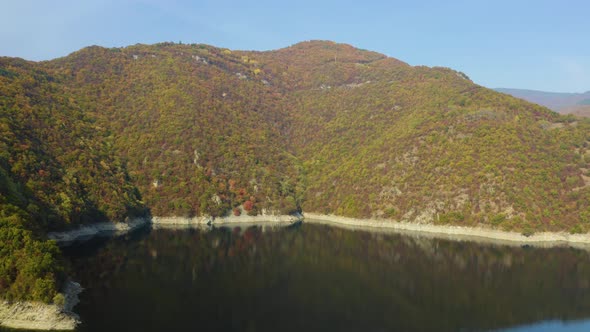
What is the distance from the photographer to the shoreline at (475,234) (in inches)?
4457

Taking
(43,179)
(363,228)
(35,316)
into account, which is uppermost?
(43,179)

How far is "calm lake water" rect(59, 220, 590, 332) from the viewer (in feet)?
184

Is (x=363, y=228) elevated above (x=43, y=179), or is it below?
below

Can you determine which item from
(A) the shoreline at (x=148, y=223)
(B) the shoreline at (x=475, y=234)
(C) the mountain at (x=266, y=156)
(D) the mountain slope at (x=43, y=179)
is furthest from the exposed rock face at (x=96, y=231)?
(B) the shoreline at (x=475, y=234)

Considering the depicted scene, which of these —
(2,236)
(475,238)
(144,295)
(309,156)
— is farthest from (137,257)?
(309,156)

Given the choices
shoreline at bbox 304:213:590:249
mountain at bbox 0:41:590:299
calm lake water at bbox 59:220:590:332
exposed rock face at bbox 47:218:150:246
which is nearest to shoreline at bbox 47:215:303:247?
exposed rock face at bbox 47:218:150:246

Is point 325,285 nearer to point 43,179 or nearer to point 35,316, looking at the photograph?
point 35,316

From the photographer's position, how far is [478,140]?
14575 cm

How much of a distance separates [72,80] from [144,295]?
481 feet

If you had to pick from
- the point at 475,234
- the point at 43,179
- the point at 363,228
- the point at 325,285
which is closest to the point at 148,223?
the point at 43,179

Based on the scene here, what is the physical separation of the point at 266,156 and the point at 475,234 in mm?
82431

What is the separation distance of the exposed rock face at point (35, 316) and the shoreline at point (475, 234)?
94.9 m

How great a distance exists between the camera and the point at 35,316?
48844 millimetres

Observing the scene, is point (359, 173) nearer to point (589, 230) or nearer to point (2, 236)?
point (589, 230)
